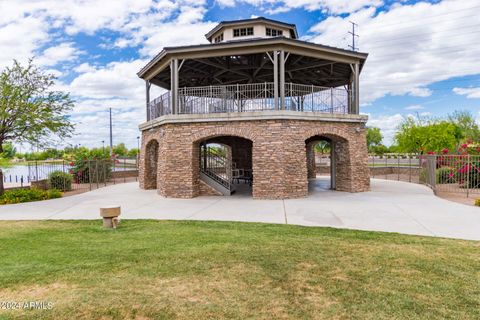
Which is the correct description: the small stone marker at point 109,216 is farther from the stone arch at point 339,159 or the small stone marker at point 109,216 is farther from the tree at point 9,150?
the tree at point 9,150

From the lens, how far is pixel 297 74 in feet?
64.2

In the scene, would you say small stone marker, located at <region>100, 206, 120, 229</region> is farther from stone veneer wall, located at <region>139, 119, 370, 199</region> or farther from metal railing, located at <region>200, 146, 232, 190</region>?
metal railing, located at <region>200, 146, 232, 190</region>

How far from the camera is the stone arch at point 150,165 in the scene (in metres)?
17.2

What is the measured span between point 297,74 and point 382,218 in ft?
42.4

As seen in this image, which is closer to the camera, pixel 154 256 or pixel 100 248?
pixel 154 256

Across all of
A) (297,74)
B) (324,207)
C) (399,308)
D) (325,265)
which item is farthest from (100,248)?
(297,74)

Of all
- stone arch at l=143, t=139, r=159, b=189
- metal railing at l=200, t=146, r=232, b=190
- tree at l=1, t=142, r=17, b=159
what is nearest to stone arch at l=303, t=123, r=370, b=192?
metal railing at l=200, t=146, r=232, b=190

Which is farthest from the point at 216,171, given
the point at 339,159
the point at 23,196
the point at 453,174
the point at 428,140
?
the point at 428,140

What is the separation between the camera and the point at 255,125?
12836mm

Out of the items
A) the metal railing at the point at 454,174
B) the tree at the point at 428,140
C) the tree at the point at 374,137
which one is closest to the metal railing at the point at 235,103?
the metal railing at the point at 454,174

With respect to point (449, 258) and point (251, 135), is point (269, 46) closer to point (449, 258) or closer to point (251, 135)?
point (251, 135)

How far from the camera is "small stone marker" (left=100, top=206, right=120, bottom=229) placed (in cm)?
782

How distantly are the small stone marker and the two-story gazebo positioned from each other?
224 inches

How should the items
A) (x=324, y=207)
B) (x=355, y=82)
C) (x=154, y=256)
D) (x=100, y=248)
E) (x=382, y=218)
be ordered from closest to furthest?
(x=154, y=256)
(x=100, y=248)
(x=382, y=218)
(x=324, y=207)
(x=355, y=82)
